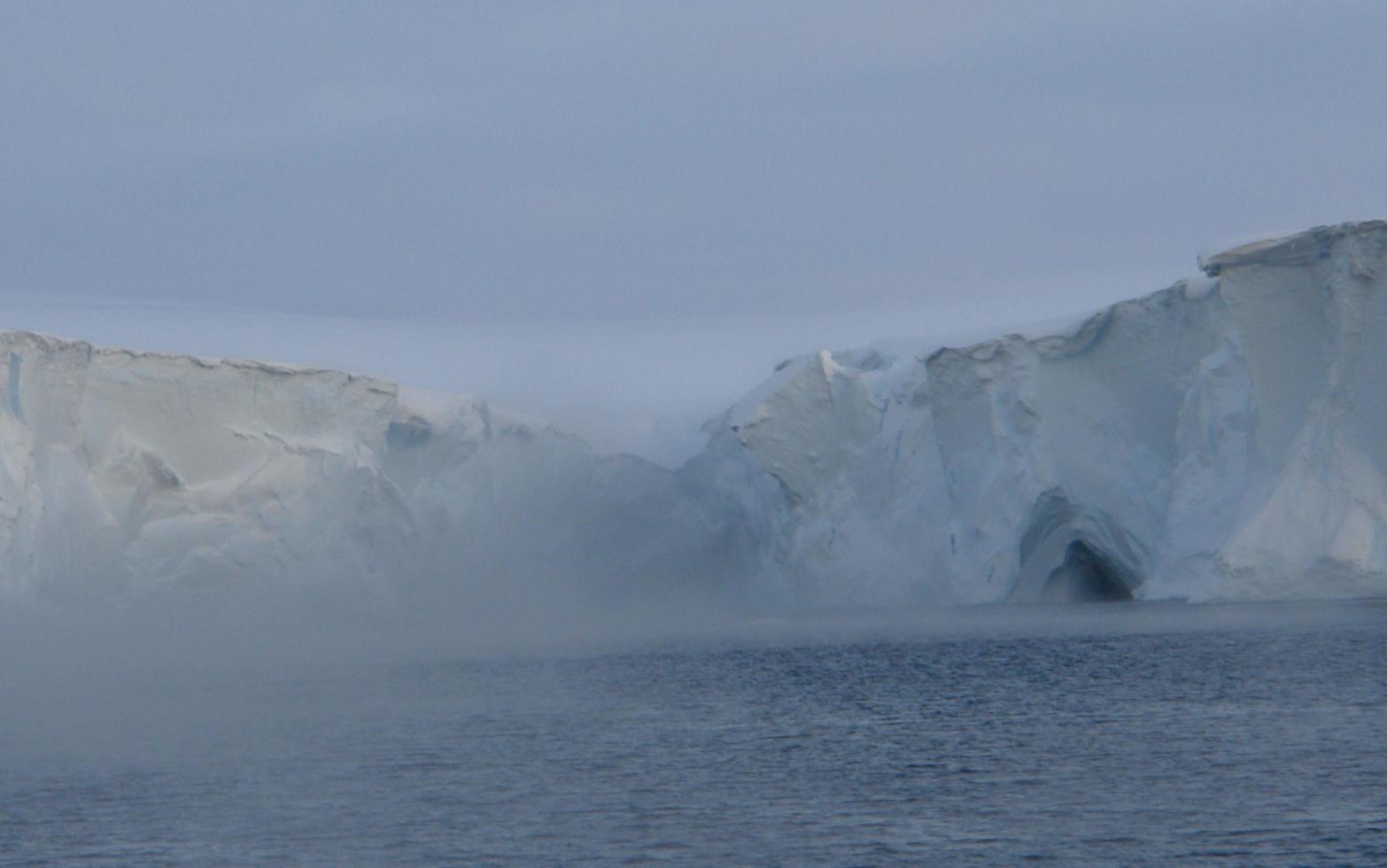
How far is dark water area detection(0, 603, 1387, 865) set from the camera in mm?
14008

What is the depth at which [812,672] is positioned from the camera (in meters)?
30.4

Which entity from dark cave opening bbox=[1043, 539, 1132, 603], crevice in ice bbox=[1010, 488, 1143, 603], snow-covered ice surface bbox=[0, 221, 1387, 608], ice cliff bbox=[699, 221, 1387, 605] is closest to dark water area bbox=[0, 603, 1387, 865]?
ice cliff bbox=[699, 221, 1387, 605]

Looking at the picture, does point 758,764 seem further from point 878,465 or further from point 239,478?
point 878,465

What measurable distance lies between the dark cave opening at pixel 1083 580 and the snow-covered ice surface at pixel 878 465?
0.48 ft

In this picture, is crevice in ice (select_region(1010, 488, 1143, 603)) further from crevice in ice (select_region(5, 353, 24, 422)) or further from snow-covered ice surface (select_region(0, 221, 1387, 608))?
crevice in ice (select_region(5, 353, 24, 422))

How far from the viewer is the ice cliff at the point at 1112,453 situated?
112 feet

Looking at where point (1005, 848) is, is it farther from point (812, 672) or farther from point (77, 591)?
point (77, 591)

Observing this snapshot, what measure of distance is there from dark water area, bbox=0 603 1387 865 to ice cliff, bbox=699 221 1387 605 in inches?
159

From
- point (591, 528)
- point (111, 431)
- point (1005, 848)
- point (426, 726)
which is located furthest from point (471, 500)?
point (1005, 848)

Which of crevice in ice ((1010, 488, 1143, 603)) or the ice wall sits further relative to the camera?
crevice in ice ((1010, 488, 1143, 603))

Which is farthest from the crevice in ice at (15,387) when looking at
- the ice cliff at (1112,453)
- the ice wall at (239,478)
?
the ice cliff at (1112,453)

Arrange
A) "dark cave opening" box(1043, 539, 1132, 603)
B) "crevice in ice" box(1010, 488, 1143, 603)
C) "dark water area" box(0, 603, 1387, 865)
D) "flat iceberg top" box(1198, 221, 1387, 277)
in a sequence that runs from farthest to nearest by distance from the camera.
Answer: "dark cave opening" box(1043, 539, 1132, 603) < "crevice in ice" box(1010, 488, 1143, 603) < "flat iceberg top" box(1198, 221, 1387, 277) < "dark water area" box(0, 603, 1387, 865)

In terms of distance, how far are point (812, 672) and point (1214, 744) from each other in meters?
12.7

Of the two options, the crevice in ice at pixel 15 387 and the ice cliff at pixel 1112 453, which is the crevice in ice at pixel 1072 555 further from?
the crevice in ice at pixel 15 387
